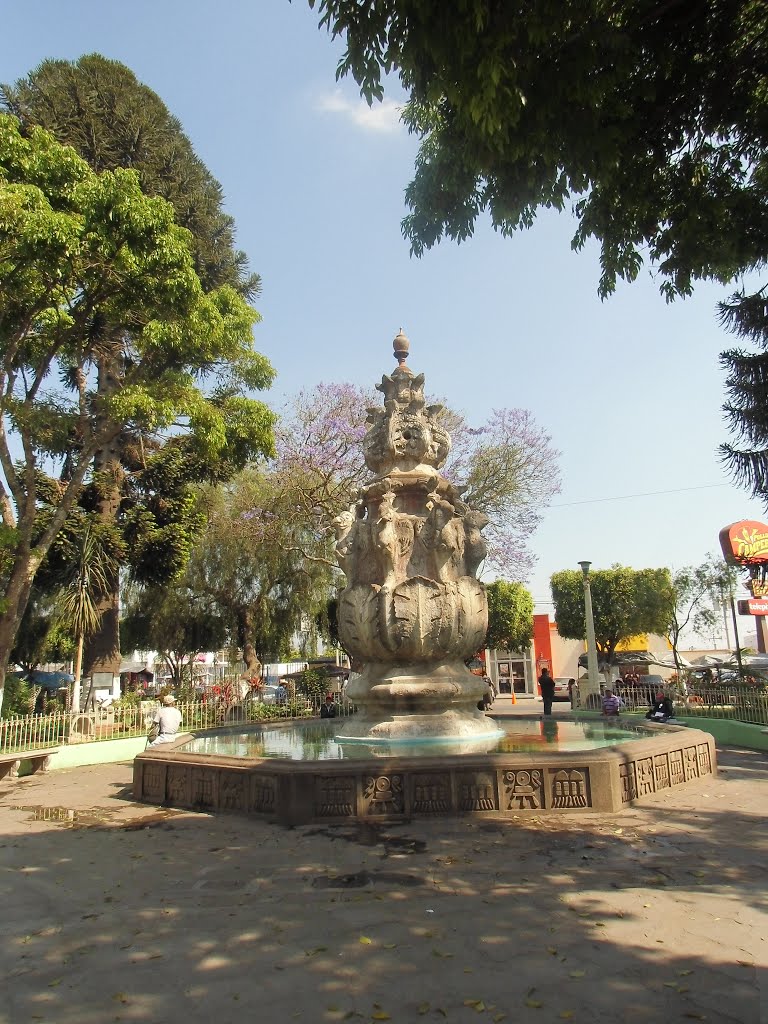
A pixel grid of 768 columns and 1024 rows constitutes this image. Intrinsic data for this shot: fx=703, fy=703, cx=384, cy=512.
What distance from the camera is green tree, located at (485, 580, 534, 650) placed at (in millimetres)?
41344

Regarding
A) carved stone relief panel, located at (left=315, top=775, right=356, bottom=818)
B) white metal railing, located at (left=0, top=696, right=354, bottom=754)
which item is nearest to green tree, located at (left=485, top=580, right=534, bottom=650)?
white metal railing, located at (left=0, top=696, right=354, bottom=754)

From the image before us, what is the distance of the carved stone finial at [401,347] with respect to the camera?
40.3 feet

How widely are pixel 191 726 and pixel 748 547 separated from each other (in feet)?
54.8

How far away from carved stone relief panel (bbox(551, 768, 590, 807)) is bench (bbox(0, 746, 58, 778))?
10562 millimetres

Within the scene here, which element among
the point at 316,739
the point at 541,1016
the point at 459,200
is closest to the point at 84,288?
the point at 316,739

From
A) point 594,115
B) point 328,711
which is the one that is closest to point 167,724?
point 328,711

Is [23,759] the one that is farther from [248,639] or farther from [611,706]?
[248,639]

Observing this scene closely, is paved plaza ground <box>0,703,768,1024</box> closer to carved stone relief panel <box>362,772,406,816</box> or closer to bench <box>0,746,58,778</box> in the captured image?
carved stone relief panel <box>362,772,406,816</box>

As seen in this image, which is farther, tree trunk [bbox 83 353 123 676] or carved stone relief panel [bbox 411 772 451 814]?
tree trunk [bbox 83 353 123 676]

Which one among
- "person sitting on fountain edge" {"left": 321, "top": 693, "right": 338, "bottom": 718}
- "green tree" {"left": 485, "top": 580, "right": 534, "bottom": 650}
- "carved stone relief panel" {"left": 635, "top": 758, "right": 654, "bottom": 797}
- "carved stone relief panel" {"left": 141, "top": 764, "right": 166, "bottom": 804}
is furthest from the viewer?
"green tree" {"left": 485, "top": 580, "right": 534, "bottom": 650}

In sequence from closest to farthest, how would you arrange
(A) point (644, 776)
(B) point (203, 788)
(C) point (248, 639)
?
1. (A) point (644, 776)
2. (B) point (203, 788)
3. (C) point (248, 639)

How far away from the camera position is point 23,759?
1361cm

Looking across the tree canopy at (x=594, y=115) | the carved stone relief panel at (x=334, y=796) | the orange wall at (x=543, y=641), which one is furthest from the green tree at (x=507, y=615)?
the tree canopy at (x=594, y=115)

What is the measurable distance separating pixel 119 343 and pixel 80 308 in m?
6.56
